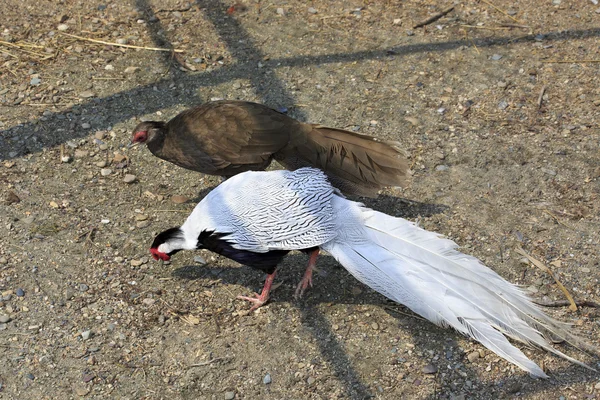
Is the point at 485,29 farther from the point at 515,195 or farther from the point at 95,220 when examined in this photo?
the point at 95,220

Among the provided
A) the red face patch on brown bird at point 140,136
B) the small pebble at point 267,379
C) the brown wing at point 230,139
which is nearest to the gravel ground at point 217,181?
the small pebble at point 267,379

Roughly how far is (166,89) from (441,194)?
2450 millimetres

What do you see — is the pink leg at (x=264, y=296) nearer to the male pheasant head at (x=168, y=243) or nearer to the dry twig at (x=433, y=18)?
the male pheasant head at (x=168, y=243)

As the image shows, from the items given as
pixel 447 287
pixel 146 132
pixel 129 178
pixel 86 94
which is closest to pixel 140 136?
pixel 146 132

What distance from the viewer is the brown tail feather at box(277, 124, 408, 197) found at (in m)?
4.52

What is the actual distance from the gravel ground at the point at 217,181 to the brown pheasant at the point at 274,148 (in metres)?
0.42

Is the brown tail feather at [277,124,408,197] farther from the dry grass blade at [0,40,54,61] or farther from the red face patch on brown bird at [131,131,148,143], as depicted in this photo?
the dry grass blade at [0,40,54,61]

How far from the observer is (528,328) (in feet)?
12.1

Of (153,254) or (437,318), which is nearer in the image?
(437,318)

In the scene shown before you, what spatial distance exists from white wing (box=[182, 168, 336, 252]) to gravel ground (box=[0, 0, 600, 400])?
1.58 feet

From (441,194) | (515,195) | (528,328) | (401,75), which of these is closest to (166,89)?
(401,75)

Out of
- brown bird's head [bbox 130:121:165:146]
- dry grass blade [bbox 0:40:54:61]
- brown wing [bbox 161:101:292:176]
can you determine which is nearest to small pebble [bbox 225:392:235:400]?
brown wing [bbox 161:101:292:176]

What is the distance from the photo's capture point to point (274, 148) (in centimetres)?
466

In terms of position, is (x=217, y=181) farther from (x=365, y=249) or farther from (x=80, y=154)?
(x=365, y=249)
